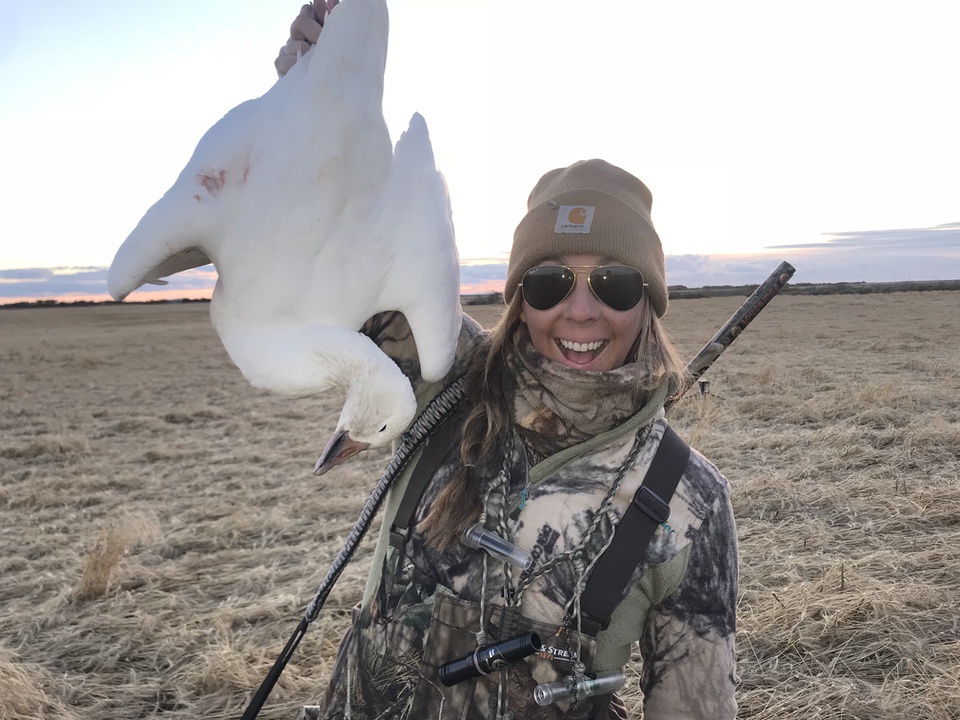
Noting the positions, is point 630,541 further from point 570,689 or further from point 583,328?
point 583,328

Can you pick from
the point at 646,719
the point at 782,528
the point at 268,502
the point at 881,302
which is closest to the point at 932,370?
the point at 782,528

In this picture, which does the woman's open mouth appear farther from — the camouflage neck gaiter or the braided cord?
the braided cord

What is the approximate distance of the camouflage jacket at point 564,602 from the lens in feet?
5.41

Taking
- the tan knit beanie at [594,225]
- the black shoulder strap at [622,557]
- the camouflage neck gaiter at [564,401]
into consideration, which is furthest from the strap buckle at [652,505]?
the tan knit beanie at [594,225]

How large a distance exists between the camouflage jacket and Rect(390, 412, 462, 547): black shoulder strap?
0.05 metres

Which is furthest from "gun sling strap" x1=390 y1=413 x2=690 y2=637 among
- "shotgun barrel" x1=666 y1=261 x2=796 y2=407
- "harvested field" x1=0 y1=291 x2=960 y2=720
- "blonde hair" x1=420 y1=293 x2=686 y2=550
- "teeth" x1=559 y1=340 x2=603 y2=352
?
"shotgun barrel" x1=666 y1=261 x2=796 y2=407

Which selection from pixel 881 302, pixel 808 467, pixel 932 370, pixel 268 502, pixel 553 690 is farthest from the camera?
pixel 881 302

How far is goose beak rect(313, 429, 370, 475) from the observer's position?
6.60 feet

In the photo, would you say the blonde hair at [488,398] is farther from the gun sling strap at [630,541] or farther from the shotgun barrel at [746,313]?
the shotgun barrel at [746,313]

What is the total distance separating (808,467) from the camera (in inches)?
244

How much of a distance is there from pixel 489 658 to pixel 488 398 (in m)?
0.66

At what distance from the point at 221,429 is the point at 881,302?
3151 cm

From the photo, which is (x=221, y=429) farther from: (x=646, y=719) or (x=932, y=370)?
(x=932, y=370)

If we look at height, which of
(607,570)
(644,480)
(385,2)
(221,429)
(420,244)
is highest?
(385,2)
